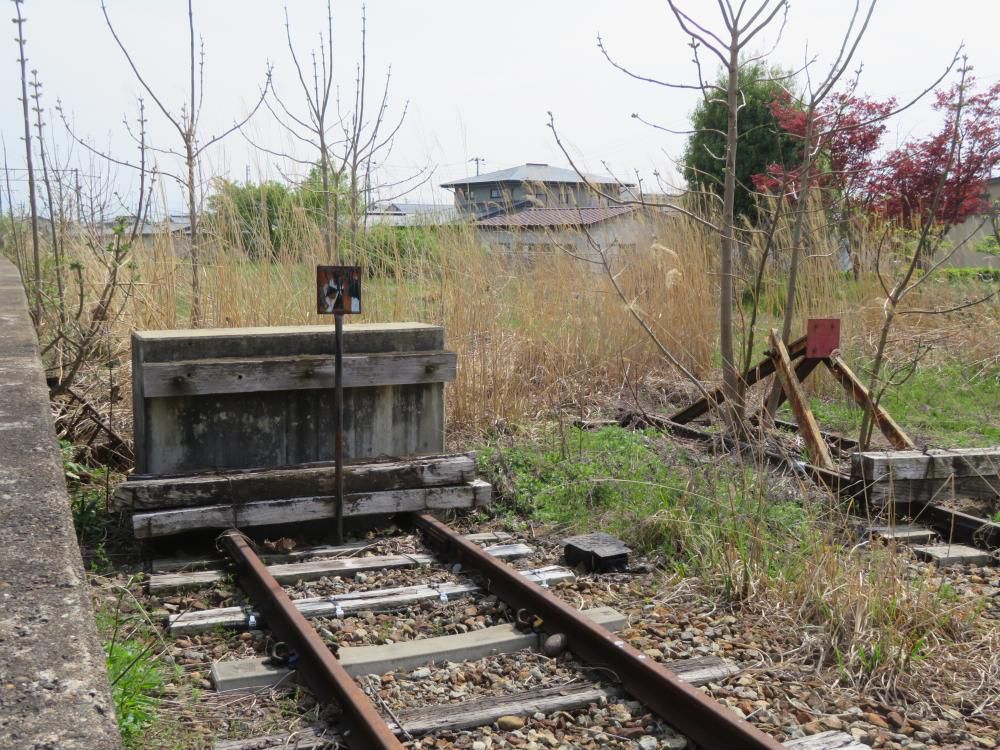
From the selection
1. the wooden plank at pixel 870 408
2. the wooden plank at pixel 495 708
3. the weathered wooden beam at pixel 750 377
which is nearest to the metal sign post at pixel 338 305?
the wooden plank at pixel 495 708

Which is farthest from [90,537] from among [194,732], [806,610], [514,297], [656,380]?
[656,380]

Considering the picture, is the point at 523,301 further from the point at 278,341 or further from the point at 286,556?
the point at 286,556

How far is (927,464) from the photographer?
521cm

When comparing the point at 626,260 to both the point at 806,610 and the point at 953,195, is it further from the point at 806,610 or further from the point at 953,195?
the point at 953,195

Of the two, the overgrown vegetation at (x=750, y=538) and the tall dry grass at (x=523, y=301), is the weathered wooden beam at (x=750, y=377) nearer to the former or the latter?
the tall dry grass at (x=523, y=301)

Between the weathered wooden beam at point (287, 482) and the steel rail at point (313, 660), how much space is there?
0.38 metres

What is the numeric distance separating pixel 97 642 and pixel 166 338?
341cm

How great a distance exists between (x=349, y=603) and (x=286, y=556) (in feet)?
2.60

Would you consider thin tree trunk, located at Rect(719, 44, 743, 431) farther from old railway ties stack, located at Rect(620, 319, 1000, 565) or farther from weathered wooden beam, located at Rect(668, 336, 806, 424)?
old railway ties stack, located at Rect(620, 319, 1000, 565)

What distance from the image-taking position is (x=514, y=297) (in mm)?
8547

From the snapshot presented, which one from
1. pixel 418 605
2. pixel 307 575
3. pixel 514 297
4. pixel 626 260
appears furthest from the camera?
pixel 626 260

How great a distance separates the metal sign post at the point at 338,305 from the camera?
4.79 m

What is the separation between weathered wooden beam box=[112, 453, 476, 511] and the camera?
15.0 ft

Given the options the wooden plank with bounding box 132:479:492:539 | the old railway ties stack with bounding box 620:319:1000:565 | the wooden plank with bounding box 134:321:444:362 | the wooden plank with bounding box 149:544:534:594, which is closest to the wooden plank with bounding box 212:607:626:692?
the wooden plank with bounding box 149:544:534:594
